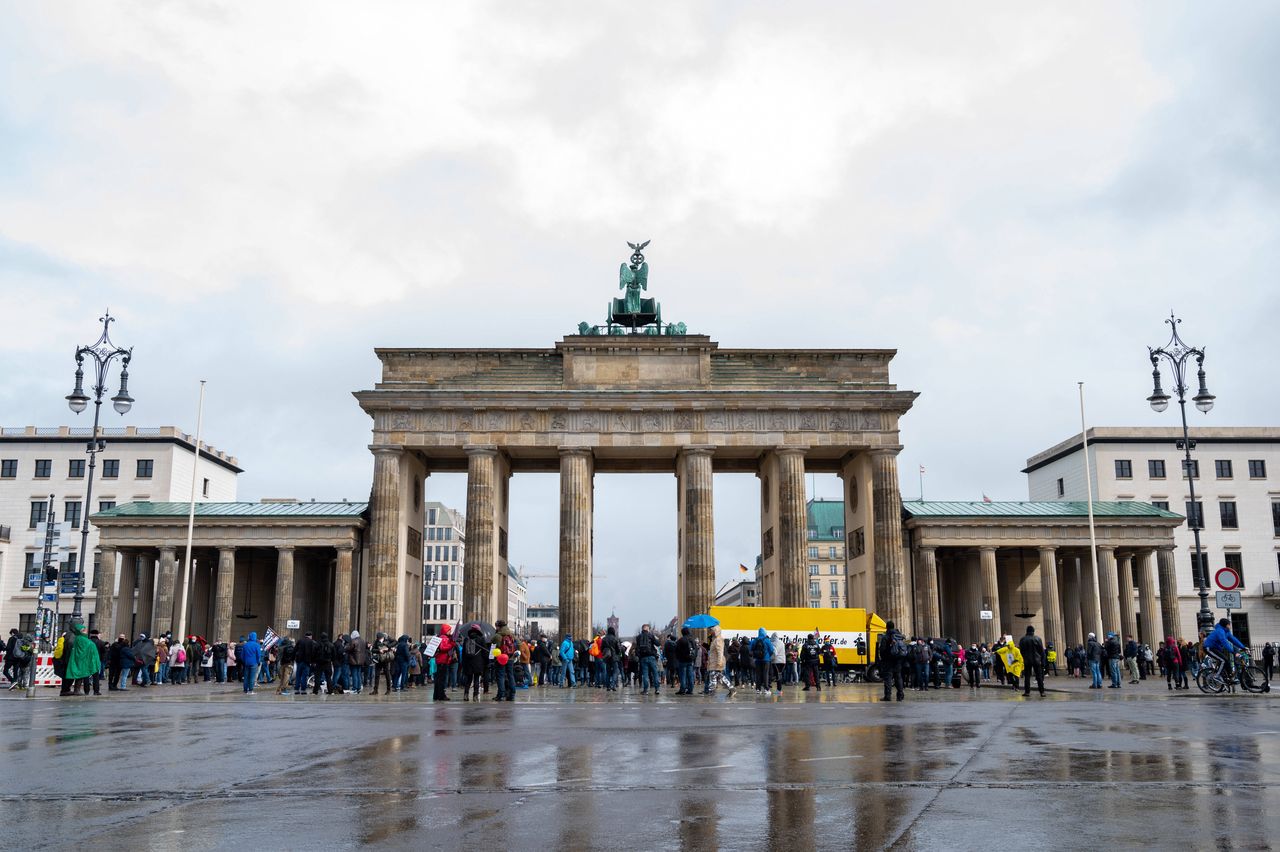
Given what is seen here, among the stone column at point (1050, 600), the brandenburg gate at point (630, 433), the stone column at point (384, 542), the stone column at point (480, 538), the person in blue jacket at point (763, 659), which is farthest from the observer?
the stone column at point (1050, 600)

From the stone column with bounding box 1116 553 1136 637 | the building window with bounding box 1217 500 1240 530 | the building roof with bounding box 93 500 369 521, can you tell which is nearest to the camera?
the building roof with bounding box 93 500 369 521

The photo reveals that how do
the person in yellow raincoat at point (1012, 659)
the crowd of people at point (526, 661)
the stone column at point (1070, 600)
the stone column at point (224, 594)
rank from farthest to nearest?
A: 1. the stone column at point (1070, 600)
2. the stone column at point (224, 594)
3. the person in yellow raincoat at point (1012, 659)
4. the crowd of people at point (526, 661)

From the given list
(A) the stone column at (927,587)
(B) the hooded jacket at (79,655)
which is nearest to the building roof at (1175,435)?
(A) the stone column at (927,587)

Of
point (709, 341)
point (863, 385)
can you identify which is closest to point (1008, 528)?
point (863, 385)

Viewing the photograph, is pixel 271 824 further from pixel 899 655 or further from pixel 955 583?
pixel 955 583

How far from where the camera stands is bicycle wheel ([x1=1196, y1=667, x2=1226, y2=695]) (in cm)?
2897

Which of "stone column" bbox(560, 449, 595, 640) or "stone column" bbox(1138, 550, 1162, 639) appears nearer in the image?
"stone column" bbox(560, 449, 595, 640)

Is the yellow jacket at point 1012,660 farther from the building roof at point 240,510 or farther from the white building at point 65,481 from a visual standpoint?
the white building at point 65,481

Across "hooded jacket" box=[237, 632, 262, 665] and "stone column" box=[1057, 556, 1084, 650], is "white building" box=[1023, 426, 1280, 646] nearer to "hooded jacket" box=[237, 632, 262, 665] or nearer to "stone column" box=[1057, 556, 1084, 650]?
"stone column" box=[1057, 556, 1084, 650]

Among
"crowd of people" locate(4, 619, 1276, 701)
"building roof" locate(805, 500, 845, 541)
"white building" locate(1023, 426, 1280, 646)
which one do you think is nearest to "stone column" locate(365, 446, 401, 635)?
"crowd of people" locate(4, 619, 1276, 701)

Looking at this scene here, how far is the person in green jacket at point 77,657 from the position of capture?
28.6 meters

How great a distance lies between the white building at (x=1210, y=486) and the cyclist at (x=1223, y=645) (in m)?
51.4

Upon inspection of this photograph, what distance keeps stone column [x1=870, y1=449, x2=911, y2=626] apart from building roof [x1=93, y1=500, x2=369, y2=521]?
28373 mm

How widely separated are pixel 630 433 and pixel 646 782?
47319 mm
